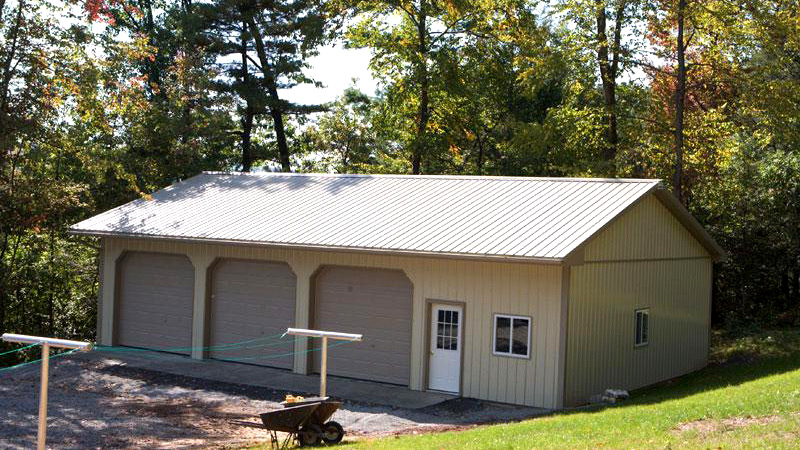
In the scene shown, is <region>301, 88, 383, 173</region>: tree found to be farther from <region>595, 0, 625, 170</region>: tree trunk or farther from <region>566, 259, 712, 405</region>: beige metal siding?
<region>566, 259, 712, 405</region>: beige metal siding

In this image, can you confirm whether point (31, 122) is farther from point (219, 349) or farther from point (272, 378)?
point (272, 378)

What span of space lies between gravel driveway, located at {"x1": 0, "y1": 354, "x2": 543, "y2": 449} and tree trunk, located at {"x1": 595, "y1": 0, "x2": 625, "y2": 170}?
14163 millimetres

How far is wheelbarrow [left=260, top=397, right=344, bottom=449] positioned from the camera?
12.2 metres

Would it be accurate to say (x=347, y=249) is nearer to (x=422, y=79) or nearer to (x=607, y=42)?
(x=607, y=42)

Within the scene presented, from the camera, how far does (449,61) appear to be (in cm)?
3316

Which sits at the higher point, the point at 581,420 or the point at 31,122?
the point at 31,122

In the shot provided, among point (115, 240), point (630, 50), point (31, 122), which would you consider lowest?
point (115, 240)

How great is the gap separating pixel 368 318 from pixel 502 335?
130 inches

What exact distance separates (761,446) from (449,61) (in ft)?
81.8

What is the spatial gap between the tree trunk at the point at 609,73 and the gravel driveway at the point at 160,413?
14.2 meters

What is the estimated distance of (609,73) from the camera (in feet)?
93.4

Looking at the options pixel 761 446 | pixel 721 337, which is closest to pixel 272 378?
pixel 761 446

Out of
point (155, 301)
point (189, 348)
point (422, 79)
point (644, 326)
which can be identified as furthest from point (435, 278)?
point (422, 79)

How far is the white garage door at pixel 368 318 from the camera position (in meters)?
18.4
